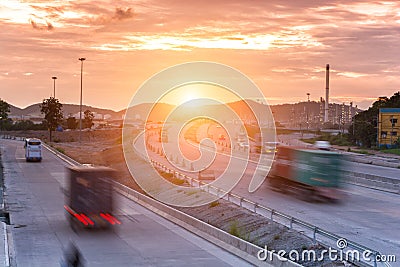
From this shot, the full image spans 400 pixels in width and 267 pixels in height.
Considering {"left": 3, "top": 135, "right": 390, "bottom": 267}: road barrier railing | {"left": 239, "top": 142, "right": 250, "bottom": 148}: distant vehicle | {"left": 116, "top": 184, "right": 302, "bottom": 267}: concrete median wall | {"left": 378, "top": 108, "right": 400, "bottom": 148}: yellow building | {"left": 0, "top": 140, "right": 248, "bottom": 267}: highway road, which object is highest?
{"left": 378, "top": 108, "right": 400, "bottom": 148}: yellow building

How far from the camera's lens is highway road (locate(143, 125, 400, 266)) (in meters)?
24.3

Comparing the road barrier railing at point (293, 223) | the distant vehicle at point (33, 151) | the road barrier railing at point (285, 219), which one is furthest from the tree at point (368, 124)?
the road barrier railing at point (293, 223)

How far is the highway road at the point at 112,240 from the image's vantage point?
21875 mm

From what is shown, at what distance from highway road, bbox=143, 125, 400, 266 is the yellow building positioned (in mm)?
51333

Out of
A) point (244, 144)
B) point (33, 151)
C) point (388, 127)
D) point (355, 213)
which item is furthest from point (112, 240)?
point (388, 127)

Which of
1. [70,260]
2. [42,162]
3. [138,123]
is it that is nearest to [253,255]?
[70,260]

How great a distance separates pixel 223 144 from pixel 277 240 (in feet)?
267

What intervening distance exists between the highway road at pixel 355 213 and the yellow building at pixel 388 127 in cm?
5133

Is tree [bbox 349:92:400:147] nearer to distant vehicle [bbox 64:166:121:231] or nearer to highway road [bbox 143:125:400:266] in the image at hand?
highway road [bbox 143:125:400:266]

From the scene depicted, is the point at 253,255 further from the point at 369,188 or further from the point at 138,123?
the point at 138,123

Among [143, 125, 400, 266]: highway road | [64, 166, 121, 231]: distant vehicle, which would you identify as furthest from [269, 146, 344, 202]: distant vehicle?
[64, 166, 121, 231]: distant vehicle

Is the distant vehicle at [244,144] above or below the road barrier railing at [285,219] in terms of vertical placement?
above

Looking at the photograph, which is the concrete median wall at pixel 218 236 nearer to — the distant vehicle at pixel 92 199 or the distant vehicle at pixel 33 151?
the distant vehicle at pixel 92 199

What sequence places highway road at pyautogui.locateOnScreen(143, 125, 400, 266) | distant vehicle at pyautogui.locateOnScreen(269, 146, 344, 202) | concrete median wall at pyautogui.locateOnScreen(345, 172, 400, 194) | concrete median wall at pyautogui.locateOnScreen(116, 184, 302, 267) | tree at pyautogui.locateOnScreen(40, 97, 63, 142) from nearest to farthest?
concrete median wall at pyautogui.locateOnScreen(116, 184, 302, 267) → highway road at pyautogui.locateOnScreen(143, 125, 400, 266) → distant vehicle at pyautogui.locateOnScreen(269, 146, 344, 202) → concrete median wall at pyautogui.locateOnScreen(345, 172, 400, 194) → tree at pyautogui.locateOnScreen(40, 97, 63, 142)
